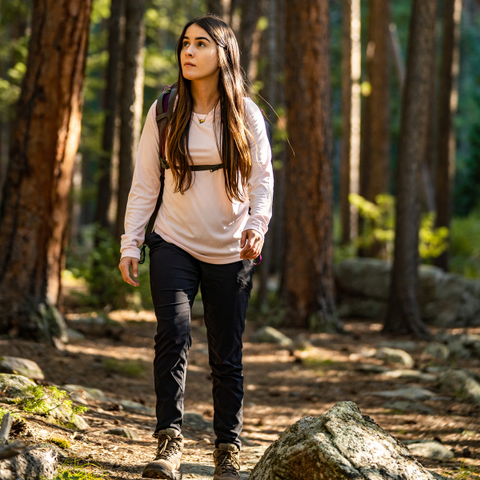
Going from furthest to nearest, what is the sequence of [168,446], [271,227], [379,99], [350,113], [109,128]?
[350,113]
[271,227]
[379,99]
[109,128]
[168,446]

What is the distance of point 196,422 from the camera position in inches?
195

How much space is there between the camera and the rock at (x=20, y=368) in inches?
185

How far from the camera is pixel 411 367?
747cm

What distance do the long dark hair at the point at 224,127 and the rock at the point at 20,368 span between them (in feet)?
8.14

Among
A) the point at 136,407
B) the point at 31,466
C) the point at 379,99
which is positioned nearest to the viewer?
the point at 31,466

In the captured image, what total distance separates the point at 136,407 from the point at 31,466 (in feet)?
8.01

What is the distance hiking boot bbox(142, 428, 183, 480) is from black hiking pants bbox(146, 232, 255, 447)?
46 mm

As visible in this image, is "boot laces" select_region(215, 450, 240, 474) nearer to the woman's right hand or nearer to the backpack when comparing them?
the woman's right hand

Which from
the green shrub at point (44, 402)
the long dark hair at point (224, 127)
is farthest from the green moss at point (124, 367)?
the long dark hair at point (224, 127)

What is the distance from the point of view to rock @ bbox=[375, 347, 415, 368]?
7615 millimetres

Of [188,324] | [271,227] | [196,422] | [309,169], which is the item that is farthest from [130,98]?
[188,324]

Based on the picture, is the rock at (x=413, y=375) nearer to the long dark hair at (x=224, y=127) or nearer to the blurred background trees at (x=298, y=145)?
the blurred background trees at (x=298, y=145)

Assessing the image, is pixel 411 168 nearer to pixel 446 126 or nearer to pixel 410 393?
pixel 410 393

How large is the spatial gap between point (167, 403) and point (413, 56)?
822 centimetres
